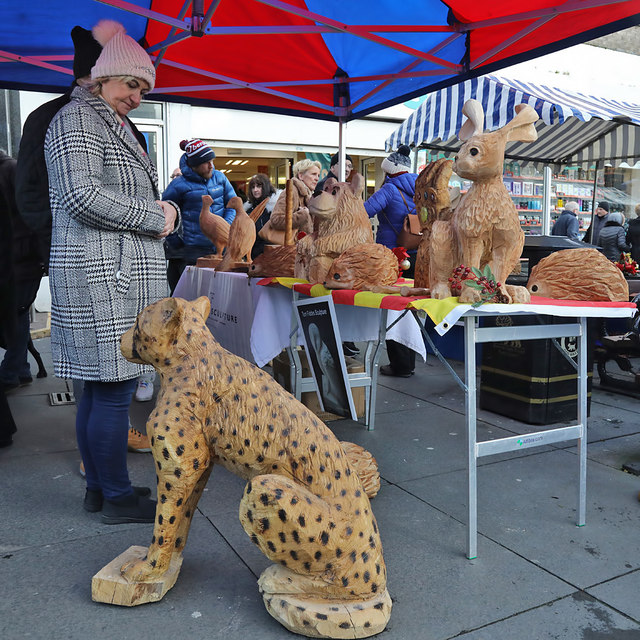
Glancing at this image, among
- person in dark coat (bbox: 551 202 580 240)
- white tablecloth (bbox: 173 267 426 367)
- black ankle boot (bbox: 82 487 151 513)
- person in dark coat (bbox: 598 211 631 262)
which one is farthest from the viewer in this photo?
person in dark coat (bbox: 551 202 580 240)

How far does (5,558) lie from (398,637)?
1.63 metres

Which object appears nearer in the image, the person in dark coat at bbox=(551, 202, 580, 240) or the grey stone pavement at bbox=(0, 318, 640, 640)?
the grey stone pavement at bbox=(0, 318, 640, 640)

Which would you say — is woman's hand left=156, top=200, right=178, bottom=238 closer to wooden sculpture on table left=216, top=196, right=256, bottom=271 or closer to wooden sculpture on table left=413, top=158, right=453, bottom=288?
wooden sculpture on table left=413, top=158, right=453, bottom=288

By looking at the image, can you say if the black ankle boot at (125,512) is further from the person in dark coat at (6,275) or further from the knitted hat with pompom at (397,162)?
the knitted hat with pompom at (397,162)

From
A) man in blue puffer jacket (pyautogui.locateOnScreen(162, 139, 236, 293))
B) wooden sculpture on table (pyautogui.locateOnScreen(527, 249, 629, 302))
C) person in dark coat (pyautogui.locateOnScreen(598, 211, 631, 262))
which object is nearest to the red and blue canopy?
man in blue puffer jacket (pyautogui.locateOnScreen(162, 139, 236, 293))

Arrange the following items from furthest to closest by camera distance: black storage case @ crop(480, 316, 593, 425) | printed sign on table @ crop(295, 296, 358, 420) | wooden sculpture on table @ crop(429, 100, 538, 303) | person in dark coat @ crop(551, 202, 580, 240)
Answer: person in dark coat @ crop(551, 202, 580, 240) < black storage case @ crop(480, 316, 593, 425) < printed sign on table @ crop(295, 296, 358, 420) < wooden sculpture on table @ crop(429, 100, 538, 303)

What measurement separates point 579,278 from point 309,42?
9.48 feet

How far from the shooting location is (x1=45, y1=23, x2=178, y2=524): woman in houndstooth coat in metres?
2.49

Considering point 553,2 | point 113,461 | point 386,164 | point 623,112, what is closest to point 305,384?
point 113,461

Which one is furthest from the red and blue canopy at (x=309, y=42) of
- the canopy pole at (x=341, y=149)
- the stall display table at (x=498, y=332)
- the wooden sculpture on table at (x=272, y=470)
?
the wooden sculpture on table at (x=272, y=470)

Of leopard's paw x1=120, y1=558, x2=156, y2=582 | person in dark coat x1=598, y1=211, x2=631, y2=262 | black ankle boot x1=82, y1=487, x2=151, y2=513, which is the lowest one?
black ankle boot x1=82, y1=487, x2=151, y2=513

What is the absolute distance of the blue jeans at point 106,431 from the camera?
104 inches

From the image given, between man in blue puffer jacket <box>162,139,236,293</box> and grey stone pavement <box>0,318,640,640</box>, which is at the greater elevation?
man in blue puffer jacket <box>162,139,236,293</box>

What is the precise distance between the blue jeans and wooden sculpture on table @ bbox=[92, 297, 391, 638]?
2.33ft
